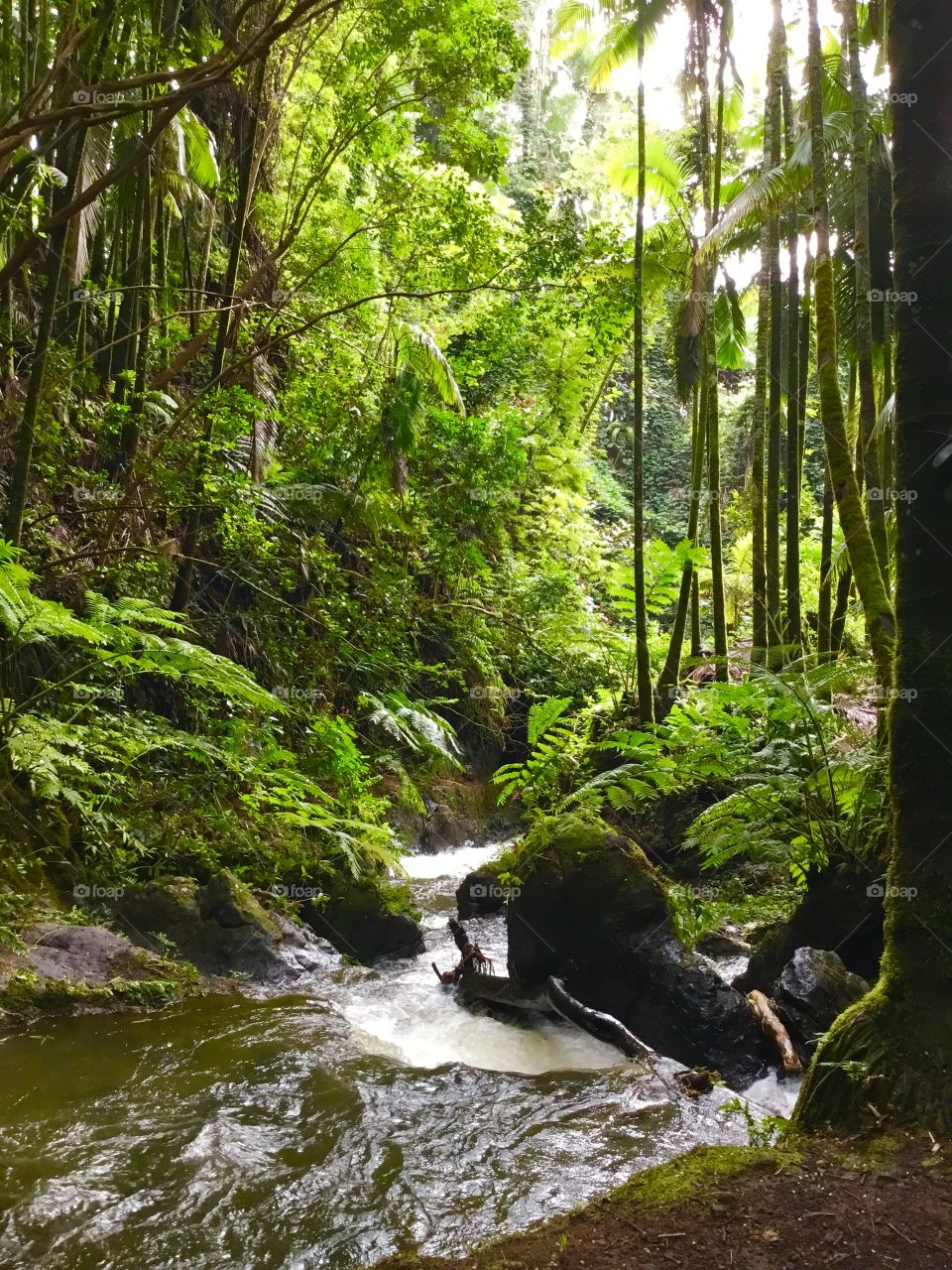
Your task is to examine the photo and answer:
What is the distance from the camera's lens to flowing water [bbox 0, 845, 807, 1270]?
3113 mm

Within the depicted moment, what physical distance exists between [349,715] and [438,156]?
723cm

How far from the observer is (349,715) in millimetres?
10742

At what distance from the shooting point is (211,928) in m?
6.58

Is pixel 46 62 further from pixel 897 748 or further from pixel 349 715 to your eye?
pixel 897 748

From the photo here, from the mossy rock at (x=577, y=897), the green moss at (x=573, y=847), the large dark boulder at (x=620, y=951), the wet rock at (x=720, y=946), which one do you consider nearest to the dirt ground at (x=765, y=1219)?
the large dark boulder at (x=620, y=951)

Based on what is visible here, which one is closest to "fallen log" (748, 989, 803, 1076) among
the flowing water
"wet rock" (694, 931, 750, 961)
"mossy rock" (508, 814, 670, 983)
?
the flowing water

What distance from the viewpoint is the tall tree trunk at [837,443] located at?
584 cm

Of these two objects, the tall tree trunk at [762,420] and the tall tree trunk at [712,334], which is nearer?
the tall tree trunk at [762,420]

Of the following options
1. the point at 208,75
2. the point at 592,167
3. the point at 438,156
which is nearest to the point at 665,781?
the point at 208,75

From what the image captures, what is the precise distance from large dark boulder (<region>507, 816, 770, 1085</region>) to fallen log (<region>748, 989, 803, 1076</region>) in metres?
0.09

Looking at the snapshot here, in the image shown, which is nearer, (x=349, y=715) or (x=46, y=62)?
(x=46, y=62)

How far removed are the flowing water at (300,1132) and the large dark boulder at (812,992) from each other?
41cm

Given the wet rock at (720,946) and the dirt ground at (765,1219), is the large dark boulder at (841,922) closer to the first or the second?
the wet rock at (720,946)

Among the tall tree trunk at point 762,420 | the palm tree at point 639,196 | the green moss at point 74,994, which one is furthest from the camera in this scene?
the tall tree trunk at point 762,420
